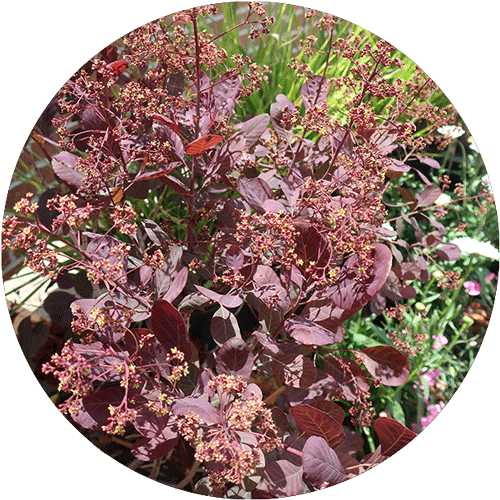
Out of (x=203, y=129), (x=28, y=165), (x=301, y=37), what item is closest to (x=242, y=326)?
(x=203, y=129)

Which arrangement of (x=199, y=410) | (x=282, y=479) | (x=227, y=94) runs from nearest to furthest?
(x=199, y=410), (x=282, y=479), (x=227, y=94)

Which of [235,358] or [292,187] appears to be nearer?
[235,358]

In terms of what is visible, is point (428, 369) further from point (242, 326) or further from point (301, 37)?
point (301, 37)

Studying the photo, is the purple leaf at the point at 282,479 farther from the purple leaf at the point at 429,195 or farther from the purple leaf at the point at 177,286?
the purple leaf at the point at 429,195

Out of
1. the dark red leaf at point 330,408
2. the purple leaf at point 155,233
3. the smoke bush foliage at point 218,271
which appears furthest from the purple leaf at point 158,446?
the purple leaf at point 155,233

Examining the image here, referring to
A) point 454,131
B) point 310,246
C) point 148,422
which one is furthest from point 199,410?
point 454,131

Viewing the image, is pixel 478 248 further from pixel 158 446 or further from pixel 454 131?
pixel 158 446

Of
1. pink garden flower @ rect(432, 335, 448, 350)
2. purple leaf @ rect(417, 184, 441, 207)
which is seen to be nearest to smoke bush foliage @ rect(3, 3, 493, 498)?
purple leaf @ rect(417, 184, 441, 207)

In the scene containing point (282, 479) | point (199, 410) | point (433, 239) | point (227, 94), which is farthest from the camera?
point (433, 239)
